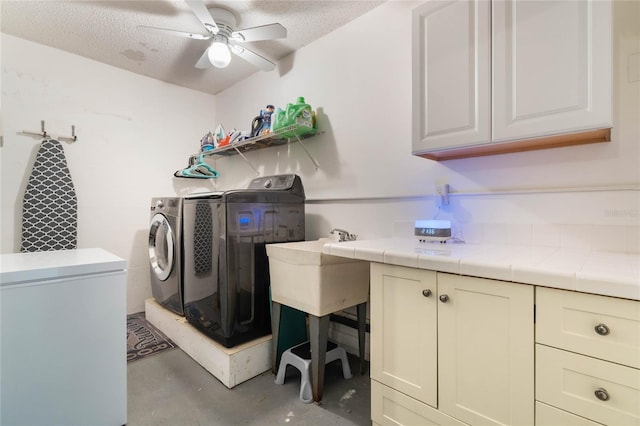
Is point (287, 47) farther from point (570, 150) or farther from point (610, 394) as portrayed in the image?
point (610, 394)

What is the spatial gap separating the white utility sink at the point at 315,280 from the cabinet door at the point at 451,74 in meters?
0.77

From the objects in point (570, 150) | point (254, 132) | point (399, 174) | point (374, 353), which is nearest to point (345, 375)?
point (374, 353)

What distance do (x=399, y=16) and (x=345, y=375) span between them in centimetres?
237

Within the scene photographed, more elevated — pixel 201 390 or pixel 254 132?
pixel 254 132

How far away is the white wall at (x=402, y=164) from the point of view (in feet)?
4.15

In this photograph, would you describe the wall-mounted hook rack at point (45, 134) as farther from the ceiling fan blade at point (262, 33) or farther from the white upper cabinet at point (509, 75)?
the white upper cabinet at point (509, 75)

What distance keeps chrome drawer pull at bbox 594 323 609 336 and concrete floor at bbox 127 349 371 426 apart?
3.73ft

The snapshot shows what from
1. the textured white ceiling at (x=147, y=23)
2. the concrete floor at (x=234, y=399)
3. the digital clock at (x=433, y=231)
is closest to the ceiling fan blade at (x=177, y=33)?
the textured white ceiling at (x=147, y=23)

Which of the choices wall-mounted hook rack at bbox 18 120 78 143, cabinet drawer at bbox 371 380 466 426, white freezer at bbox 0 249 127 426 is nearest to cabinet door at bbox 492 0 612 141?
cabinet drawer at bbox 371 380 466 426

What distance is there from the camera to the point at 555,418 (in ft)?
2.89

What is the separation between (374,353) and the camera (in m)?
1.32

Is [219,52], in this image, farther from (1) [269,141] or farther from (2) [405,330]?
(2) [405,330]

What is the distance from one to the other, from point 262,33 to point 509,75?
61.2 inches

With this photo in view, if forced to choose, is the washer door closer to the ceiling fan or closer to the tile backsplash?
the ceiling fan
